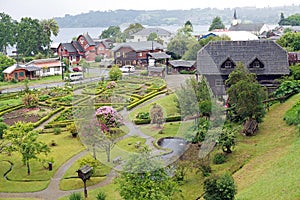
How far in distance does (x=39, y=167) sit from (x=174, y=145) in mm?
6153

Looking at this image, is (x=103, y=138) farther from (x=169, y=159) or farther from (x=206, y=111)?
(x=206, y=111)

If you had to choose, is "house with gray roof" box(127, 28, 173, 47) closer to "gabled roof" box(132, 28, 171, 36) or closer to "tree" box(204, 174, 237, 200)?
"gabled roof" box(132, 28, 171, 36)

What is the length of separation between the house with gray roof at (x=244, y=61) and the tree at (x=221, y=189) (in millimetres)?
15285

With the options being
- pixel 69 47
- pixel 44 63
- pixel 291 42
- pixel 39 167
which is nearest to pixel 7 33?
pixel 69 47

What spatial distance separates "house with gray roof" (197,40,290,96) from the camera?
2705 cm

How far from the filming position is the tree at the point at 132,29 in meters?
69.6

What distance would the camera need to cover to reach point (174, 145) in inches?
737

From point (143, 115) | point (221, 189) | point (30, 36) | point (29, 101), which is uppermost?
point (30, 36)

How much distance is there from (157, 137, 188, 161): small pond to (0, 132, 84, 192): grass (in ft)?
13.4

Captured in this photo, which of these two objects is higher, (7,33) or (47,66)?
(7,33)

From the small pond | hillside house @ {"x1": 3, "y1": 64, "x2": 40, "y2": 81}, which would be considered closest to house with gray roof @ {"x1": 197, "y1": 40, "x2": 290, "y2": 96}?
the small pond

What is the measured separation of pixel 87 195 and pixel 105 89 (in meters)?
16.7

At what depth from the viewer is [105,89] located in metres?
31.0

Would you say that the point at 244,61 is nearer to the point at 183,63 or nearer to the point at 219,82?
the point at 219,82
